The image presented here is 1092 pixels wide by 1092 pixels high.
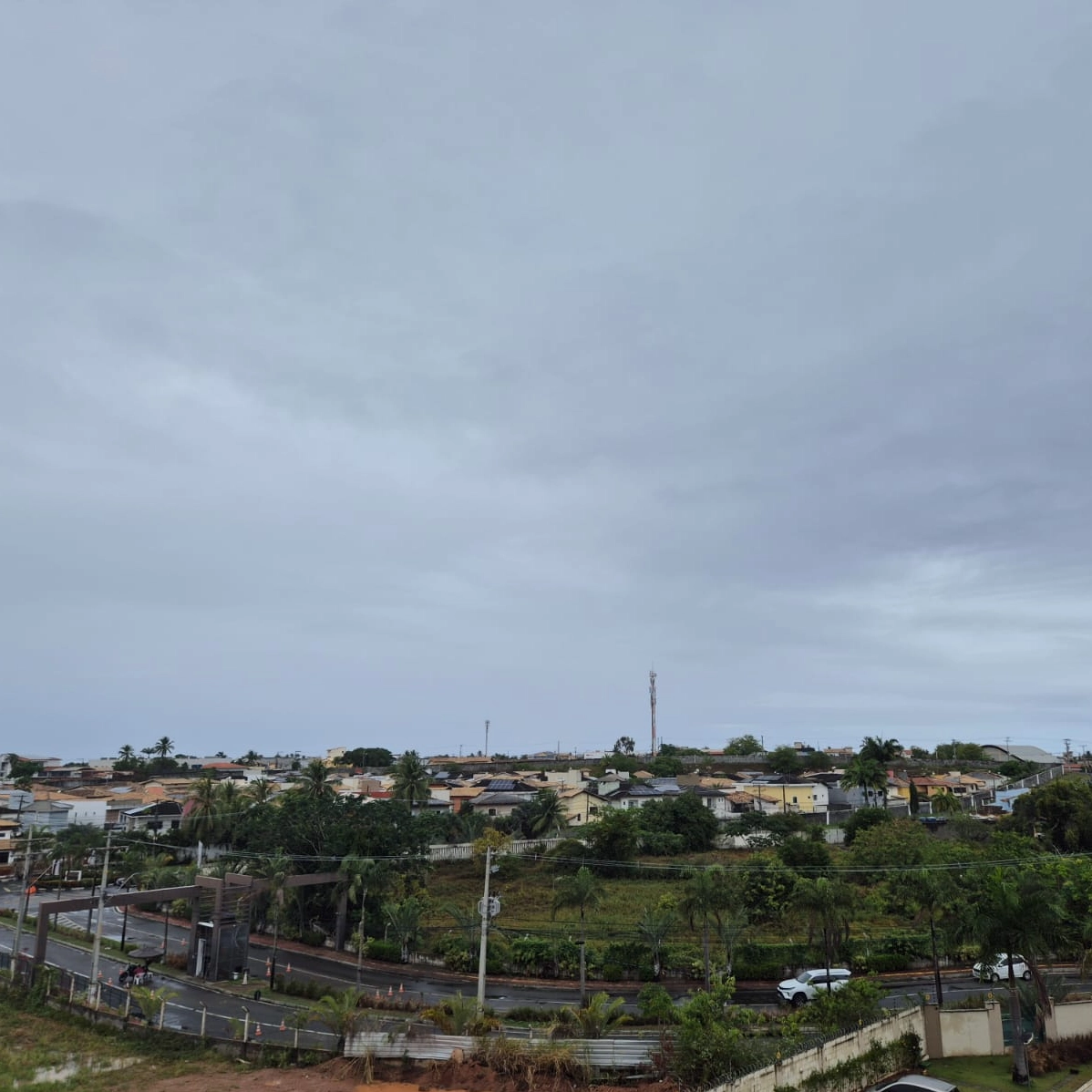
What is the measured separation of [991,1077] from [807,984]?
15116 millimetres

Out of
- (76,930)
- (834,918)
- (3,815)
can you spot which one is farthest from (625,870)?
(3,815)

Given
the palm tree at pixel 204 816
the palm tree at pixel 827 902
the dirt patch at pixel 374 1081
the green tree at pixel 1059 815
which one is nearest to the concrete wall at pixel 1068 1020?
the palm tree at pixel 827 902

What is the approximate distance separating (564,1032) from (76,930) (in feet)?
140

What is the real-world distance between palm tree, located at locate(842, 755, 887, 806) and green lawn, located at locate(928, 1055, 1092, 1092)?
67158 millimetres

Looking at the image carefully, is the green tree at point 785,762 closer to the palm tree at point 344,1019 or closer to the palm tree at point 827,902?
the palm tree at point 827,902

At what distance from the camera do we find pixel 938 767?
125062 mm

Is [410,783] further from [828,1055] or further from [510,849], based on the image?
[828,1055]

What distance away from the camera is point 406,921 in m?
50.0

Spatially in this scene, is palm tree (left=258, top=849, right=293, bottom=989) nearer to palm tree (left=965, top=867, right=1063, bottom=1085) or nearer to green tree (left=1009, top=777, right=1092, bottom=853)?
palm tree (left=965, top=867, right=1063, bottom=1085)

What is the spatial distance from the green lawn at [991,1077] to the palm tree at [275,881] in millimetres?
31290

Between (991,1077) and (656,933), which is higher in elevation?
(991,1077)

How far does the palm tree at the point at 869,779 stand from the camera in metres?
90.9

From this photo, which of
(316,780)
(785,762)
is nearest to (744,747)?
(785,762)

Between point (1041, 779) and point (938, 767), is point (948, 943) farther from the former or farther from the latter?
point (938, 767)
